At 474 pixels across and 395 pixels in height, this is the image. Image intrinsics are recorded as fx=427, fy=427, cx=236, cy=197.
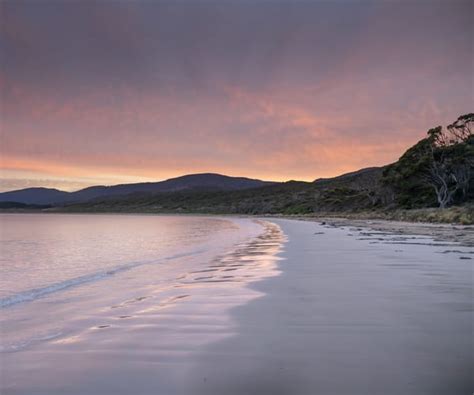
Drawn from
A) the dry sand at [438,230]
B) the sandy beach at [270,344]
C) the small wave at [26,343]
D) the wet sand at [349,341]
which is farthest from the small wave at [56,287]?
the dry sand at [438,230]

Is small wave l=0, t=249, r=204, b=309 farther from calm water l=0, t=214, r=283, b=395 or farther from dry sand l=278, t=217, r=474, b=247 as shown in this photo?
dry sand l=278, t=217, r=474, b=247

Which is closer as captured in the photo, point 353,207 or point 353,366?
point 353,366

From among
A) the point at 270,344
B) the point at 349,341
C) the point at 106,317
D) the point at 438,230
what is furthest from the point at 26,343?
the point at 438,230

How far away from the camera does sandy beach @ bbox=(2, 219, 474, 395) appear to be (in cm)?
323

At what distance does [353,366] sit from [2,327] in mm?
4254

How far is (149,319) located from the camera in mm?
5312

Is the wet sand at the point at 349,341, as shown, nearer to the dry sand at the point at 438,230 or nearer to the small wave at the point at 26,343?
the small wave at the point at 26,343

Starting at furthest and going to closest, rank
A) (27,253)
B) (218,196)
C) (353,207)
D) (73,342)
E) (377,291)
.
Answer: (218,196) < (353,207) < (27,253) < (377,291) < (73,342)

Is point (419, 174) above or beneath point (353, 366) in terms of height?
above

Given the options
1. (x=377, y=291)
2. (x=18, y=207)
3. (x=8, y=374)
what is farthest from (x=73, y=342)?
(x=18, y=207)

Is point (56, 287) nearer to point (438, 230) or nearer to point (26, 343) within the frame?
point (26, 343)

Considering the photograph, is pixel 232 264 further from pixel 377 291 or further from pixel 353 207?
pixel 353 207

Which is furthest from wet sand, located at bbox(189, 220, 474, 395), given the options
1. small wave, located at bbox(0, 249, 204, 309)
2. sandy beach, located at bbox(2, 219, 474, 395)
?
small wave, located at bbox(0, 249, 204, 309)

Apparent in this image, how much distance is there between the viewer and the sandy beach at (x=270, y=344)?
3.23 metres
